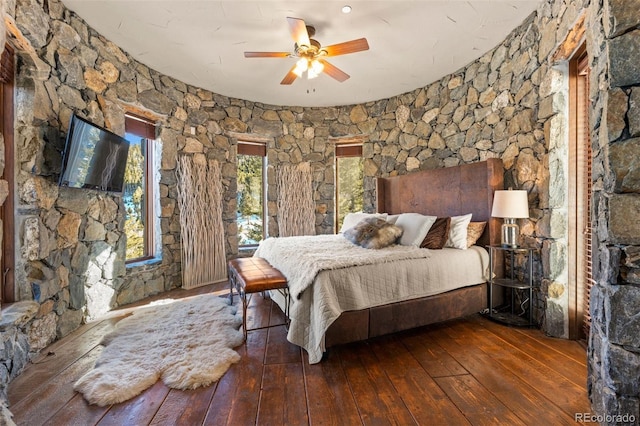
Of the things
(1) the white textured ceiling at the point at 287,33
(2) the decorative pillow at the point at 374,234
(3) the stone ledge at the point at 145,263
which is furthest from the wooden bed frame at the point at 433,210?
(3) the stone ledge at the point at 145,263

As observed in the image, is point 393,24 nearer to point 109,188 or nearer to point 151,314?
point 109,188

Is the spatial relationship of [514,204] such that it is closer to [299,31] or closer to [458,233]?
[458,233]

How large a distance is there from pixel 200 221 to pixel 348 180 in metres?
2.55

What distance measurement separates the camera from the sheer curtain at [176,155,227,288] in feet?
12.4

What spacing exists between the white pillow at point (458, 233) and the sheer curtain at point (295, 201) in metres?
Answer: 2.41

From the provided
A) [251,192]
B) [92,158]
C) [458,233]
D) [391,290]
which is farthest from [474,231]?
[92,158]

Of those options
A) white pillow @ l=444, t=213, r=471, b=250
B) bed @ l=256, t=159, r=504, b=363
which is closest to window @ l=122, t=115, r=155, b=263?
bed @ l=256, t=159, r=504, b=363

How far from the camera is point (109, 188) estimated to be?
2.79 m

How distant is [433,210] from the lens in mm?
3553

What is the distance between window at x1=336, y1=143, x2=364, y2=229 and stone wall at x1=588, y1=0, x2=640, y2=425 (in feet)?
11.8

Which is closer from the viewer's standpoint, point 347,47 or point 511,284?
point 347,47

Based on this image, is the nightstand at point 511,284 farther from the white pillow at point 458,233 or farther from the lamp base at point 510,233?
the white pillow at point 458,233

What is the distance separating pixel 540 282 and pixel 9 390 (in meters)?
4.02

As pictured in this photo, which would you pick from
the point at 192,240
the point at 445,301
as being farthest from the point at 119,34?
the point at 445,301
